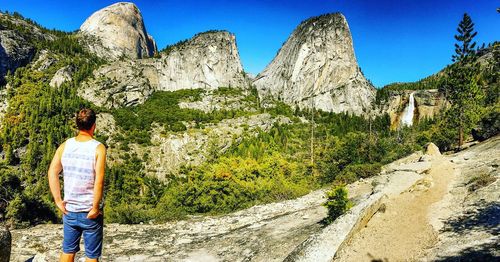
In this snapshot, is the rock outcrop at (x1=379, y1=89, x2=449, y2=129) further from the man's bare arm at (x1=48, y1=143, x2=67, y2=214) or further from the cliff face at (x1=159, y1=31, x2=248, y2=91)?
the man's bare arm at (x1=48, y1=143, x2=67, y2=214)

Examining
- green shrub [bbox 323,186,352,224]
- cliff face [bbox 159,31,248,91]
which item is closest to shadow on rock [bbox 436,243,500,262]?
green shrub [bbox 323,186,352,224]

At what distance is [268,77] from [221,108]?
5270 centimetres

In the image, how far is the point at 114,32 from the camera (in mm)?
179875

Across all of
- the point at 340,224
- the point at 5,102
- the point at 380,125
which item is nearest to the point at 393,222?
the point at 340,224

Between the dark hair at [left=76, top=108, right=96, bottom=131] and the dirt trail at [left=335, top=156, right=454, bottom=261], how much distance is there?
7103 mm

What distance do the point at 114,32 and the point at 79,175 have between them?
→ 196 m

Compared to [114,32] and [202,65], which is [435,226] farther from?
[114,32]

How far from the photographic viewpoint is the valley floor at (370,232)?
945 centimetres

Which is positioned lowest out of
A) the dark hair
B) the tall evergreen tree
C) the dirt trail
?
the dirt trail

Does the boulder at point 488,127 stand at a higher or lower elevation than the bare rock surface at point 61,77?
lower

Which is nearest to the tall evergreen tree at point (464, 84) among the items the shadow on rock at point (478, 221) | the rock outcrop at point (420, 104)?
the shadow on rock at point (478, 221)

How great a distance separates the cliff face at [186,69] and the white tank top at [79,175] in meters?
120

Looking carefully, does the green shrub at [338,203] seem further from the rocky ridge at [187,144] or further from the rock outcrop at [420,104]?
the rock outcrop at [420,104]

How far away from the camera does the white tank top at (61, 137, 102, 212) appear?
480 cm
